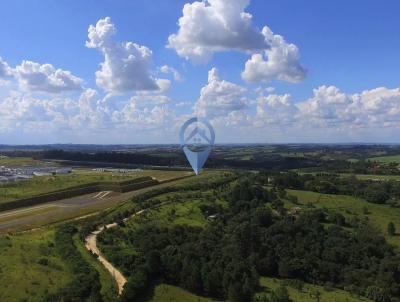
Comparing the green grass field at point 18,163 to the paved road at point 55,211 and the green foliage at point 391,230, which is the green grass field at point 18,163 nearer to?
the paved road at point 55,211

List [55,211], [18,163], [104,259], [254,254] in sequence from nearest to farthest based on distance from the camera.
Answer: [104,259]
[254,254]
[55,211]
[18,163]

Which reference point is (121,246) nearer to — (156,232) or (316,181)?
(156,232)

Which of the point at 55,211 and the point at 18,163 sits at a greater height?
the point at 18,163

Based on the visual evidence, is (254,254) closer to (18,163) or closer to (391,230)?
(391,230)

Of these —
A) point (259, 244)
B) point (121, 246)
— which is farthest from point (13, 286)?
point (259, 244)

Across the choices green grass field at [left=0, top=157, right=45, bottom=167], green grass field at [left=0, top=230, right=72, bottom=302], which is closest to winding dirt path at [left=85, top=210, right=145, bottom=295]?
green grass field at [left=0, top=230, right=72, bottom=302]

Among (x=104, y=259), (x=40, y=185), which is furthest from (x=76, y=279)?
(x=40, y=185)
